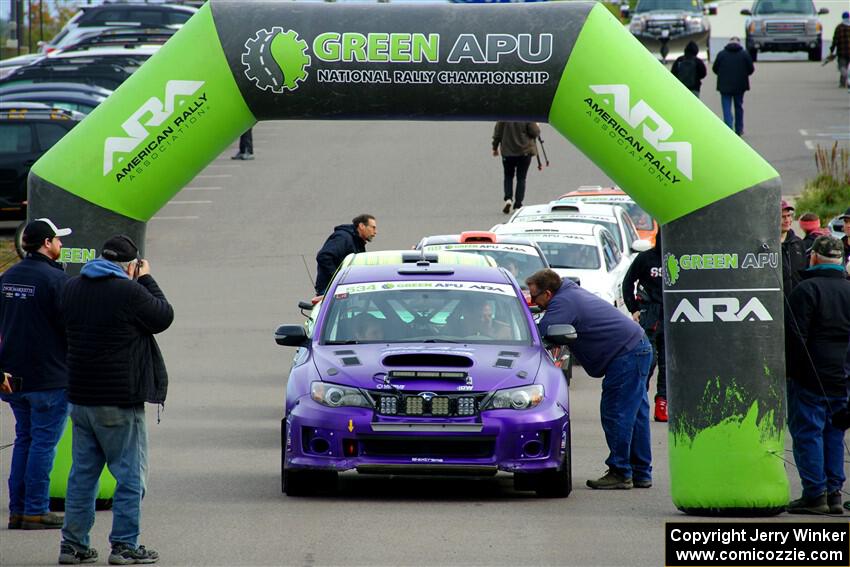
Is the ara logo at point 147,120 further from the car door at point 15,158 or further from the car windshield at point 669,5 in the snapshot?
the car windshield at point 669,5

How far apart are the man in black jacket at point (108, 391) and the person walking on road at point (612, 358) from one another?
3686 millimetres

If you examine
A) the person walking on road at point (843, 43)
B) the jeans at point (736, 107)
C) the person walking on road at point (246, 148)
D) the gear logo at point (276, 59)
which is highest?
the person walking on road at point (843, 43)

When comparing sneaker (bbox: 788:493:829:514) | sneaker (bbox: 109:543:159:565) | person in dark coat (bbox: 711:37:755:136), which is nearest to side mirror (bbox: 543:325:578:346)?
sneaker (bbox: 788:493:829:514)

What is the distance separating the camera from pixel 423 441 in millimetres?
11008

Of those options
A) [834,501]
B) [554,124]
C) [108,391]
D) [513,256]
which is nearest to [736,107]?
[513,256]

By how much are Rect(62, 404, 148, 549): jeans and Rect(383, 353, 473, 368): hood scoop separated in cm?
240

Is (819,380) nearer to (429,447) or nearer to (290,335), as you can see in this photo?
(429,447)

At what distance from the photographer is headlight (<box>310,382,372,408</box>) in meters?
11.1

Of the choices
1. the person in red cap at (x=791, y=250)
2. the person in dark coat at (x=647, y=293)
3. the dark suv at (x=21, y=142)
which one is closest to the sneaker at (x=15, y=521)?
the person in dark coat at (x=647, y=293)

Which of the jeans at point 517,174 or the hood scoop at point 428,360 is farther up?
the jeans at point 517,174

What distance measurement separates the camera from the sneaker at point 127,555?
30.3 ft

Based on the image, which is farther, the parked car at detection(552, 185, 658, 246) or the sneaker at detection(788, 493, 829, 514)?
the parked car at detection(552, 185, 658, 246)

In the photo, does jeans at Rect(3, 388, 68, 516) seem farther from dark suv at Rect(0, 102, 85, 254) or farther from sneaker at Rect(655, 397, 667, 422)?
dark suv at Rect(0, 102, 85, 254)

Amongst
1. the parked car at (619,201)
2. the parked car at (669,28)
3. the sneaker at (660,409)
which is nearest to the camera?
the sneaker at (660,409)
